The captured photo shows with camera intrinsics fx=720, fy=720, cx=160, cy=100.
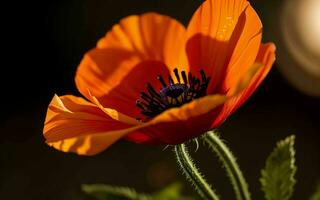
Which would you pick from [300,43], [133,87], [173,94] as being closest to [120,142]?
[300,43]

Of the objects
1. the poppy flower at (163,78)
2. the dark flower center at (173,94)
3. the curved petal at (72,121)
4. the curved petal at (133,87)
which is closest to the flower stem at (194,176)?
the poppy flower at (163,78)

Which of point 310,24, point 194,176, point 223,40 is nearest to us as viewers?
point 194,176

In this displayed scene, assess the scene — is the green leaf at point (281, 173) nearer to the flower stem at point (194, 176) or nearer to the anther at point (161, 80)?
the flower stem at point (194, 176)

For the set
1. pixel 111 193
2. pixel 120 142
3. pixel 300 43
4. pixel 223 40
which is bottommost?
pixel 120 142

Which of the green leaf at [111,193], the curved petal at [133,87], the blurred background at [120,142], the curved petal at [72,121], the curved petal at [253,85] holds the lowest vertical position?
the blurred background at [120,142]

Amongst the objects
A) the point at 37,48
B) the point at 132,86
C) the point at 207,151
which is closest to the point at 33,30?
the point at 37,48

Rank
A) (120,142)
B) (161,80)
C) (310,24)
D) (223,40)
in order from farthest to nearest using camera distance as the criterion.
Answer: (310,24) → (120,142) → (161,80) → (223,40)

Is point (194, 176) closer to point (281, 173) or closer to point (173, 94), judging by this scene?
point (281, 173)
